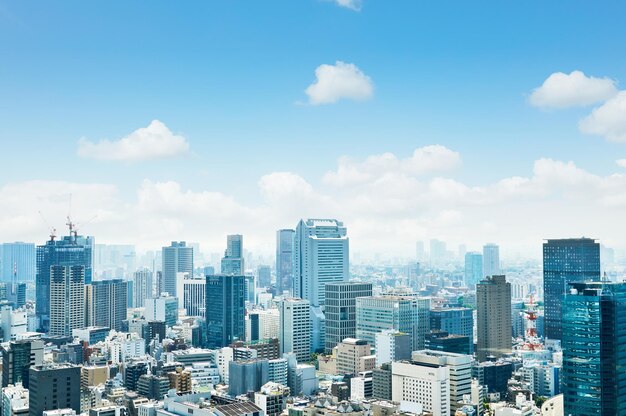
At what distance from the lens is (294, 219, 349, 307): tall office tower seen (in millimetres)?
35125

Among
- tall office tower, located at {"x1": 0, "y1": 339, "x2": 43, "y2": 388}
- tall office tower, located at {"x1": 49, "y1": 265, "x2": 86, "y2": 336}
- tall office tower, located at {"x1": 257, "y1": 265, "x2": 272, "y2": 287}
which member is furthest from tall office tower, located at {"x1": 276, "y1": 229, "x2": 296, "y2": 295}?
tall office tower, located at {"x1": 0, "y1": 339, "x2": 43, "y2": 388}

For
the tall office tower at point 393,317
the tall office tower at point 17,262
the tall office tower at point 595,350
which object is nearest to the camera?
the tall office tower at point 595,350

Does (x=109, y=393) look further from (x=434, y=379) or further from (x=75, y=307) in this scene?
(x=75, y=307)

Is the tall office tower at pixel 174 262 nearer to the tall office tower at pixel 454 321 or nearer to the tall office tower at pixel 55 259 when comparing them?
the tall office tower at pixel 55 259

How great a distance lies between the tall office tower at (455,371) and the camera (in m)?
17.8

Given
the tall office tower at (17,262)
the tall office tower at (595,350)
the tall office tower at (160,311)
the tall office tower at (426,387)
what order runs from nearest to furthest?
the tall office tower at (595,350)
the tall office tower at (426,387)
the tall office tower at (160,311)
the tall office tower at (17,262)

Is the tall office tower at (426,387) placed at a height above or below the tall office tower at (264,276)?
below

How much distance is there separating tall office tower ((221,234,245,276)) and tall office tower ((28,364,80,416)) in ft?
93.6

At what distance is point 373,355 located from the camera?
23859 millimetres

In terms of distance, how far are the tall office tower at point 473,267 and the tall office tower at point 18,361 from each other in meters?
38.6

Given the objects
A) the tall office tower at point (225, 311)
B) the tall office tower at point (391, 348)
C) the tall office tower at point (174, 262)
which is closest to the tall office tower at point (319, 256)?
the tall office tower at point (225, 311)

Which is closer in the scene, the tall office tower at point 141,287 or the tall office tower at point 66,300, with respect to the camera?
the tall office tower at point 66,300

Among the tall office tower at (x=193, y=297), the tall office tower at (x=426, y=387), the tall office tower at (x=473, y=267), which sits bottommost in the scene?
the tall office tower at (x=426, y=387)

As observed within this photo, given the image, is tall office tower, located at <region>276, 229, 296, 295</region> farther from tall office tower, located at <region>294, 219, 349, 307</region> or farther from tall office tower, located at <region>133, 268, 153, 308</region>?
tall office tower, located at <region>294, 219, 349, 307</region>
